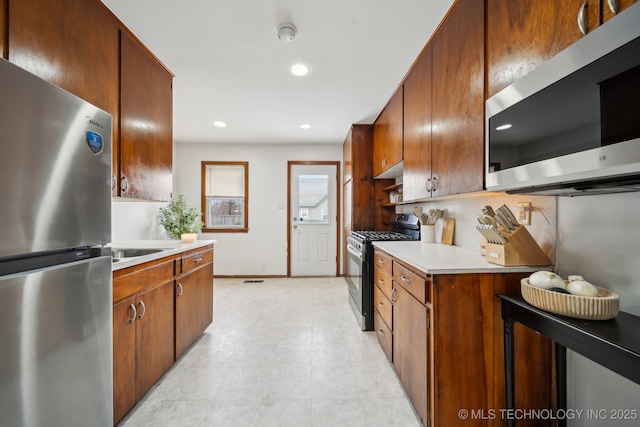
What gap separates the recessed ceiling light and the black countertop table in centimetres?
216

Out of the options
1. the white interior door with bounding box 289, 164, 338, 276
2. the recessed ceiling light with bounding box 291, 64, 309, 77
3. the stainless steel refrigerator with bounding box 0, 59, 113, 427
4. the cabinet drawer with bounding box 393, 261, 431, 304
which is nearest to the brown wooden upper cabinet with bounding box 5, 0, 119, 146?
the stainless steel refrigerator with bounding box 0, 59, 113, 427

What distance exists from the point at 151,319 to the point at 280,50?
212 cm

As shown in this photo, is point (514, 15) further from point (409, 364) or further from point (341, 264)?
point (341, 264)

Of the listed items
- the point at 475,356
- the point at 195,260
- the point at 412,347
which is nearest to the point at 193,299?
the point at 195,260

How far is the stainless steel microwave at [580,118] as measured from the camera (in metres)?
0.71

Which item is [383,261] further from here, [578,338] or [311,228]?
[311,228]

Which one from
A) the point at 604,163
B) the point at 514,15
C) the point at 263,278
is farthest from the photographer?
the point at 263,278

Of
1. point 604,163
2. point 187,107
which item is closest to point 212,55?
point 187,107

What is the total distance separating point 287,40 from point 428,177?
1.41 m

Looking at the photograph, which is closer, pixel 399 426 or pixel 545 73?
pixel 545 73

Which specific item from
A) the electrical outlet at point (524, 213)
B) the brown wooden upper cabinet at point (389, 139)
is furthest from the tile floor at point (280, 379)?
the brown wooden upper cabinet at point (389, 139)

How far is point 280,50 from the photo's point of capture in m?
2.00

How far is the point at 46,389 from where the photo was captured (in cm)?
78

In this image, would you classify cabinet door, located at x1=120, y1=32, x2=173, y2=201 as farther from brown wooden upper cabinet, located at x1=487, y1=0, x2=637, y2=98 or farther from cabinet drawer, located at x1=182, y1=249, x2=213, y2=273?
brown wooden upper cabinet, located at x1=487, y1=0, x2=637, y2=98
